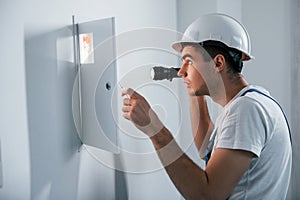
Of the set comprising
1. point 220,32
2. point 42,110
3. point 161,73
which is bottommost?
point 42,110

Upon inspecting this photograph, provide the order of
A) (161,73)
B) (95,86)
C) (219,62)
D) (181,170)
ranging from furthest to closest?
(95,86)
(161,73)
(219,62)
(181,170)

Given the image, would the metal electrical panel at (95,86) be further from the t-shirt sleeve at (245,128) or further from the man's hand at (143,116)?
the t-shirt sleeve at (245,128)

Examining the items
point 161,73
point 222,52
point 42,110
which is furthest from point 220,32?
point 42,110

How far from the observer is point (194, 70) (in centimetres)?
108

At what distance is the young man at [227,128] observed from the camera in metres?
0.90

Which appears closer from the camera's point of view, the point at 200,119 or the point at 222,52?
the point at 222,52

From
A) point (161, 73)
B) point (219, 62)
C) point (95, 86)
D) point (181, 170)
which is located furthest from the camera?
point (95, 86)

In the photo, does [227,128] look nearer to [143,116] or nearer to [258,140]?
[258,140]

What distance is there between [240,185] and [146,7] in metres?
0.94

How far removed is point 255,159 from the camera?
0.97m

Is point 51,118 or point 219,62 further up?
point 219,62

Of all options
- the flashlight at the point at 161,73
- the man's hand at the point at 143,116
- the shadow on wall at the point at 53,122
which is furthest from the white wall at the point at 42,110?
the man's hand at the point at 143,116

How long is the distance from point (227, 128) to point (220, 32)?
0.94 feet

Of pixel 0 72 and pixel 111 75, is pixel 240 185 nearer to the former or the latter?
pixel 111 75
